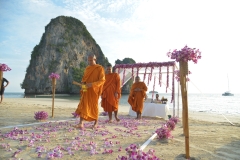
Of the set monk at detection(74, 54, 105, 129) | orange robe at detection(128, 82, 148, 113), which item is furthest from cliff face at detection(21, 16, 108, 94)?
monk at detection(74, 54, 105, 129)

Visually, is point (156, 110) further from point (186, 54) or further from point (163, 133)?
point (186, 54)

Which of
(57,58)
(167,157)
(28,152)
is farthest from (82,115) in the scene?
(57,58)

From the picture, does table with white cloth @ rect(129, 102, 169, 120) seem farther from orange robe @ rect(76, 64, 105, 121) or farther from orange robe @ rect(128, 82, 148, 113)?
orange robe @ rect(76, 64, 105, 121)

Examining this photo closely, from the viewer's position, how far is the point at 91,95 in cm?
584

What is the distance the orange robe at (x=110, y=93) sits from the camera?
7367 mm

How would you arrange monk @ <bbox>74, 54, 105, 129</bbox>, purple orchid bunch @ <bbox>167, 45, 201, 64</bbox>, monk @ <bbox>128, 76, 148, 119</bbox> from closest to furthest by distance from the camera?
1. purple orchid bunch @ <bbox>167, 45, 201, 64</bbox>
2. monk @ <bbox>74, 54, 105, 129</bbox>
3. monk @ <bbox>128, 76, 148, 119</bbox>

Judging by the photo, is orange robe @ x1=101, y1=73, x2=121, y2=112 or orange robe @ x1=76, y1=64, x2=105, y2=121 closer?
orange robe @ x1=76, y1=64, x2=105, y2=121

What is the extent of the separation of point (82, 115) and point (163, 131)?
2364 mm

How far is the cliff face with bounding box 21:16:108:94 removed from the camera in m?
55.4

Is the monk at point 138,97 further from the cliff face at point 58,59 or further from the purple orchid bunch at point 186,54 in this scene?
the cliff face at point 58,59

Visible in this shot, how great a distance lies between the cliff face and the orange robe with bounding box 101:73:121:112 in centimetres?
5026

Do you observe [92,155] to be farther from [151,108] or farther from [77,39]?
[77,39]

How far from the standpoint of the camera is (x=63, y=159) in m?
3.13

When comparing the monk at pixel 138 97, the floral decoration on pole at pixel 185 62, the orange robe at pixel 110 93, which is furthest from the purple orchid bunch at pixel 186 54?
the monk at pixel 138 97
